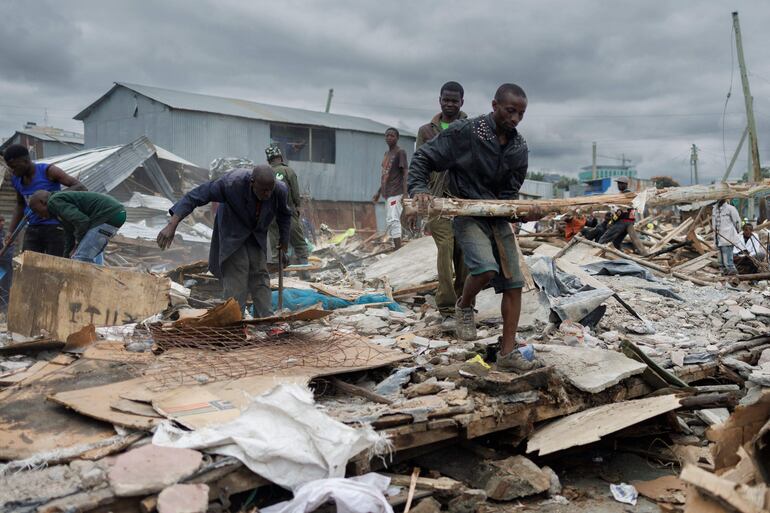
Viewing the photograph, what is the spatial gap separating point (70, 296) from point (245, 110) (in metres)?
16.6

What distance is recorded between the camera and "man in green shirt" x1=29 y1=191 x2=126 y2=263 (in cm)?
531

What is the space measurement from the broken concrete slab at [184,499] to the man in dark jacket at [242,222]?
8.51ft

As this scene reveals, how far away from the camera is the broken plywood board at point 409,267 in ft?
24.1

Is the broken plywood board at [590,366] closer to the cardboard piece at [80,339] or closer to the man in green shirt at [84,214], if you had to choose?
the cardboard piece at [80,339]

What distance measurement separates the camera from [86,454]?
2.40 metres

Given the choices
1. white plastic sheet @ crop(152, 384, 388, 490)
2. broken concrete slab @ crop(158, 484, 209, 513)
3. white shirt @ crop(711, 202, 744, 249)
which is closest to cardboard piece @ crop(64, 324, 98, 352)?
white plastic sheet @ crop(152, 384, 388, 490)

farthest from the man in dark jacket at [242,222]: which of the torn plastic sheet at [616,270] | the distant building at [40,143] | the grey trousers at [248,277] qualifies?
the distant building at [40,143]

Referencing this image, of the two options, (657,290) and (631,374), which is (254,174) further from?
(657,290)

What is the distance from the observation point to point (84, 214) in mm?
5398

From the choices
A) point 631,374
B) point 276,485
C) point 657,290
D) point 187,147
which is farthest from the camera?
point 187,147

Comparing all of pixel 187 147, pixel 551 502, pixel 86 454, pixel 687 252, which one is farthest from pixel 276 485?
pixel 187 147

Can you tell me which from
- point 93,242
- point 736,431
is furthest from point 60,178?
point 736,431

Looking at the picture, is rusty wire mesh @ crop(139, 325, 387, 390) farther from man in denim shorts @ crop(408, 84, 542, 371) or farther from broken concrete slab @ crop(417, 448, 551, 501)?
man in denim shorts @ crop(408, 84, 542, 371)

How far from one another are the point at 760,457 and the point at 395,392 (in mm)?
1802
